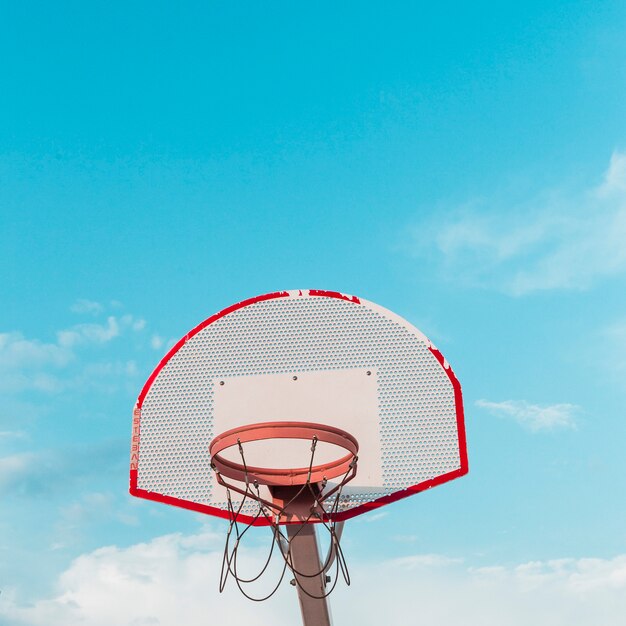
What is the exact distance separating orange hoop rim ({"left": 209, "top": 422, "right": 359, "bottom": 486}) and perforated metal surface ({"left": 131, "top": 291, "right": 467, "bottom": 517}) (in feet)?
1.17

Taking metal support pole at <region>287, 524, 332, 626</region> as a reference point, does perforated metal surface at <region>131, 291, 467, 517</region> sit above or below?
above

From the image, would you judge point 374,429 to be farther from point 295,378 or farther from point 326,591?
point 326,591

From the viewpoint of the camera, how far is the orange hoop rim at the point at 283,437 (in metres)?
4.19

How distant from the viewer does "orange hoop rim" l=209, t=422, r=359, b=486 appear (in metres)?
4.19

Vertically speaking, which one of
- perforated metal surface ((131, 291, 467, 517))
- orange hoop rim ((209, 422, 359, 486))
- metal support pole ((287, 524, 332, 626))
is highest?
perforated metal surface ((131, 291, 467, 517))

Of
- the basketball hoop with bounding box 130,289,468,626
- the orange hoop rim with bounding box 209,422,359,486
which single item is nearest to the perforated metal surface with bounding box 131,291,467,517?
the basketball hoop with bounding box 130,289,468,626

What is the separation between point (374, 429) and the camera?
→ 16.4 ft

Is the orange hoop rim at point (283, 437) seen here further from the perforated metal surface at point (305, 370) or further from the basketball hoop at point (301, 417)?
the perforated metal surface at point (305, 370)

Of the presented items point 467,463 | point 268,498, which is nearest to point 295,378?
point 268,498

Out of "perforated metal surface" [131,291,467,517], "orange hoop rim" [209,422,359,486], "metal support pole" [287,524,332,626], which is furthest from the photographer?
"perforated metal surface" [131,291,467,517]

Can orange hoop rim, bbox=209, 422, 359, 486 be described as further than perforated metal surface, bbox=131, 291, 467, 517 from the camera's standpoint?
No

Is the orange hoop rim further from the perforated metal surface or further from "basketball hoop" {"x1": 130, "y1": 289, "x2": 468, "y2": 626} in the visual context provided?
the perforated metal surface

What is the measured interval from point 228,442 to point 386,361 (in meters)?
1.32

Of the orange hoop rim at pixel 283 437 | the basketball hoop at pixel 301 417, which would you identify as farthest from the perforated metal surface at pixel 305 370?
the orange hoop rim at pixel 283 437
